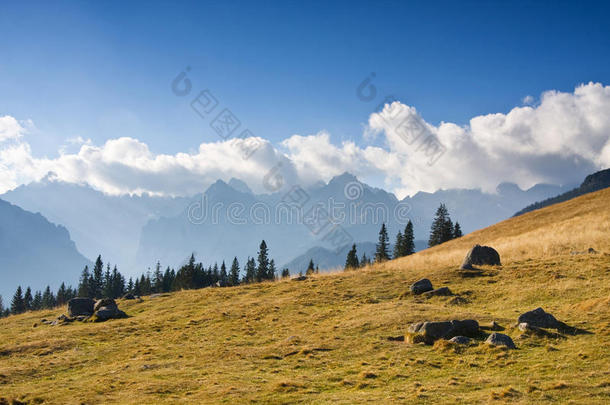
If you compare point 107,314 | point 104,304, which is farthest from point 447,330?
point 104,304

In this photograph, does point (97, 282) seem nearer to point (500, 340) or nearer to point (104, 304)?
point (104, 304)

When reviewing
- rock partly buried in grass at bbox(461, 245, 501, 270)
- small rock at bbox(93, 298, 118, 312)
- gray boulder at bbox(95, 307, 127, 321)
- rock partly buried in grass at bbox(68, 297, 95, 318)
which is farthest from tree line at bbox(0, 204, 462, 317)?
rock partly buried in grass at bbox(461, 245, 501, 270)

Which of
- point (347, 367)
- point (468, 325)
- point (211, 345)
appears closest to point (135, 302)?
point (211, 345)

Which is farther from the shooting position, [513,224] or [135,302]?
[513,224]

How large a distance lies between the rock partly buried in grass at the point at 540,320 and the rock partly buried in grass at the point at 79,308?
99.7ft

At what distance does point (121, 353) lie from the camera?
18.5 meters

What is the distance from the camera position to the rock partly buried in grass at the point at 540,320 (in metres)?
15.1

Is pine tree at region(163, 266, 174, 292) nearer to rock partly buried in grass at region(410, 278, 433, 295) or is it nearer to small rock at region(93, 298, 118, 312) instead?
small rock at region(93, 298, 118, 312)

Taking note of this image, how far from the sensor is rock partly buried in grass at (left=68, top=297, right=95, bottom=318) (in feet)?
98.1

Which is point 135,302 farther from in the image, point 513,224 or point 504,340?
point 513,224

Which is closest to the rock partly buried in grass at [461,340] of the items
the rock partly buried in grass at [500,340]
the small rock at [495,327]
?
the rock partly buried in grass at [500,340]

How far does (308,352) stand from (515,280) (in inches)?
612

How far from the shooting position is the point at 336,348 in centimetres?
1590

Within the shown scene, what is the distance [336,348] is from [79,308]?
962 inches
